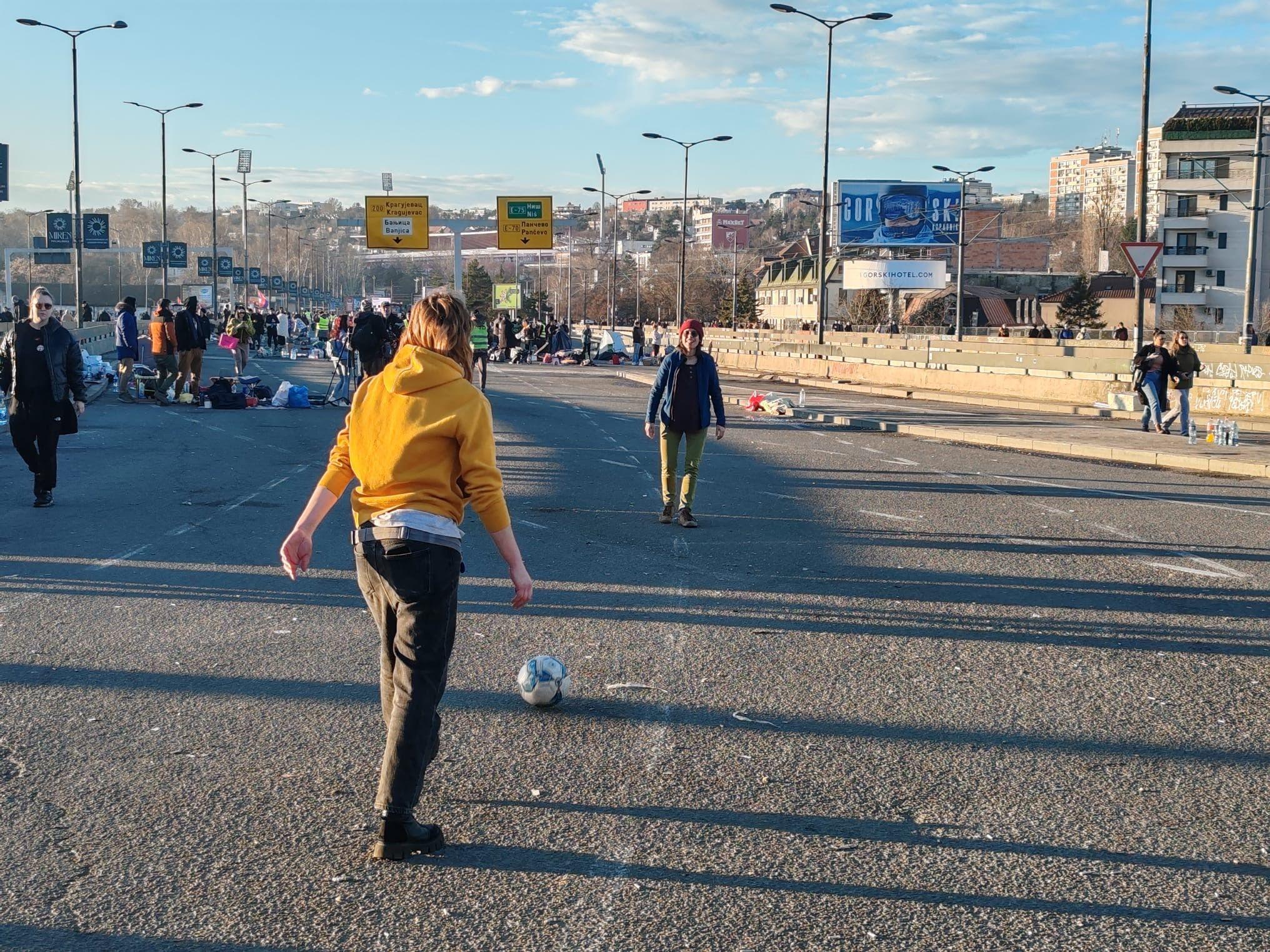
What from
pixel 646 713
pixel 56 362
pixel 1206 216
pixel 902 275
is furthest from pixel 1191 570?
pixel 902 275

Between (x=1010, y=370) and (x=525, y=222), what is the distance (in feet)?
71.7

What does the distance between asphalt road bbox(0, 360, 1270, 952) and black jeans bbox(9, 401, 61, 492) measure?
0.71 metres

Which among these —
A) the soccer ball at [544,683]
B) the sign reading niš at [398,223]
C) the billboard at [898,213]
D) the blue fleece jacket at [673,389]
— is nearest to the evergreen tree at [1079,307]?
the billboard at [898,213]

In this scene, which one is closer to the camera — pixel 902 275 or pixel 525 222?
pixel 525 222

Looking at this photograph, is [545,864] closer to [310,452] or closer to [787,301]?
[310,452]

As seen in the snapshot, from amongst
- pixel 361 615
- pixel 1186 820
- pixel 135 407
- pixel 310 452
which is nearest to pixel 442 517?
pixel 1186 820

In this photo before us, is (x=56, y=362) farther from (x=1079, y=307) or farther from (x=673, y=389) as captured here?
(x=1079, y=307)

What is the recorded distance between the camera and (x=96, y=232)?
57.3 metres

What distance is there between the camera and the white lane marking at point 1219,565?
407 inches

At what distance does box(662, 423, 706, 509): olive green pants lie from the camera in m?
12.3

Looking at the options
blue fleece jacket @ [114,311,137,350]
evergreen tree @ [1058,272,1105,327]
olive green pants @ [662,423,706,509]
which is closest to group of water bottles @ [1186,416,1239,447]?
olive green pants @ [662,423,706,509]

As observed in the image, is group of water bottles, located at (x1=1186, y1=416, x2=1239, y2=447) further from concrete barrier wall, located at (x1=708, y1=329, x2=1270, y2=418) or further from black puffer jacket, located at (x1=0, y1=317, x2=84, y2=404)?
black puffer jacket, located at (x1=0, y1=317, x2=84, y2=404)

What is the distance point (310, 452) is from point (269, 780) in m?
13.8

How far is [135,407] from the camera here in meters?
26.3
